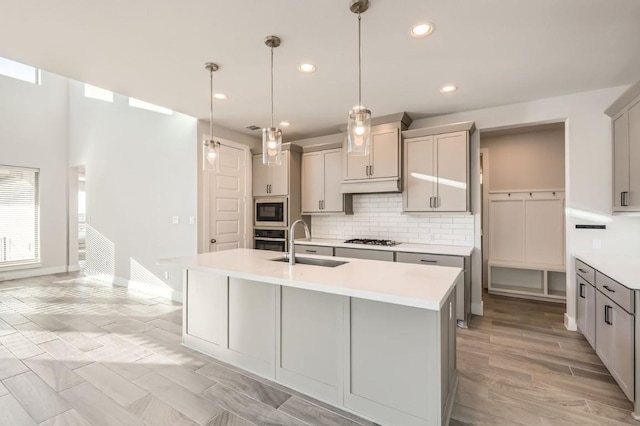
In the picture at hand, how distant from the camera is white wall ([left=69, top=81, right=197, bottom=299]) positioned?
4512mm

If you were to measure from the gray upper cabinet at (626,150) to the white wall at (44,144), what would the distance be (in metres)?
9.24

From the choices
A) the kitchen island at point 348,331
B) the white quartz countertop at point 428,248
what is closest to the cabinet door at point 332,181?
the white quartz countertop at point 428,248

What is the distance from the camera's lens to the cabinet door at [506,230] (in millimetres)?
4895

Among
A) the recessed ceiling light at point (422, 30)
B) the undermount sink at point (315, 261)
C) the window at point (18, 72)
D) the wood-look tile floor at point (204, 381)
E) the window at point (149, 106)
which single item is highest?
the window at point (18, 72)

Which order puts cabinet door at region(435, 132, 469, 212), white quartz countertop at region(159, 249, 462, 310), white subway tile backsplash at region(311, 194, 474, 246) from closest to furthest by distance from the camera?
white quartz countertop at region(159, 249, 462, 310), cabinet door at region(435, 132, 469, 212), white subway tile backsplash at region(311, 194, 474, 246)

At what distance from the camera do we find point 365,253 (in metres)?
3.92

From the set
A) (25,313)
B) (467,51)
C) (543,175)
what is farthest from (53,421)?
(543,175)

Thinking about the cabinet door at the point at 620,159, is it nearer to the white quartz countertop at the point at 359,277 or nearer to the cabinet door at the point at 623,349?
the cabinet door at the point at 623,349

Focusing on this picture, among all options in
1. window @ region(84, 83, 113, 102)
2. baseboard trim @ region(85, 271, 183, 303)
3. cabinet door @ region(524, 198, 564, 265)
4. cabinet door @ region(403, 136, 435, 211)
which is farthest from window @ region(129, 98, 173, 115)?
Answer: cabinet door @ region(524, 198, 564, 265)

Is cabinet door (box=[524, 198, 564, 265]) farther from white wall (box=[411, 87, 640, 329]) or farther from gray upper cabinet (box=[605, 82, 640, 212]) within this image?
gray upper cabinet (box=[605, 82, 640, 212])

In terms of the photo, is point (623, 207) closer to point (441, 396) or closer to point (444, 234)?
point (444, 234)

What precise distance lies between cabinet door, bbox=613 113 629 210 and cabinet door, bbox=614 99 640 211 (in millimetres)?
81

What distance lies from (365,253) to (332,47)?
243 cm

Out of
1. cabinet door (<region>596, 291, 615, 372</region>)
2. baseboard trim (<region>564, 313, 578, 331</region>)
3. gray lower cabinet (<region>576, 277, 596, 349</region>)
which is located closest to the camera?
cabinet door (<region>596, 291, 615, 372</region>)
